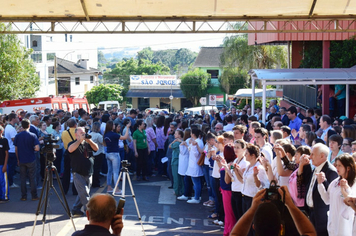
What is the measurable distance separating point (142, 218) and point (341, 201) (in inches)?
200

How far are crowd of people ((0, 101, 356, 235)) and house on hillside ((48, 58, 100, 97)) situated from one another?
48.2 m

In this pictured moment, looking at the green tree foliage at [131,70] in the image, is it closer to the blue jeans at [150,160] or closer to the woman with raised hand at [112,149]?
the blue jeans at [150,160]

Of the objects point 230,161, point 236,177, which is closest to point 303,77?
point 230,161

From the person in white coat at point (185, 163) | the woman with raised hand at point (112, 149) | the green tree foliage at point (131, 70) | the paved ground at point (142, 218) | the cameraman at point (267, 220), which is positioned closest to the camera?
the cameraman at point (267, 220)

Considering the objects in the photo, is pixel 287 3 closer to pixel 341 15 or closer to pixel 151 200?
pixel 341 15

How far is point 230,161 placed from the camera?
8445 mm

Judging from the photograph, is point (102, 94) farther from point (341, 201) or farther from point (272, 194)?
point (272, 194)

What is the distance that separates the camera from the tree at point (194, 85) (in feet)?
201

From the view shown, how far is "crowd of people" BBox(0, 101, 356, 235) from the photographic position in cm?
579

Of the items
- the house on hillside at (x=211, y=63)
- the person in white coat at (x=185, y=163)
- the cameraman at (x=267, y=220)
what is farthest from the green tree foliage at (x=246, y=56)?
the cameraman at (x=267, y=220)

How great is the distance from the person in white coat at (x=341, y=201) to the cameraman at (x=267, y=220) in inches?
93.2

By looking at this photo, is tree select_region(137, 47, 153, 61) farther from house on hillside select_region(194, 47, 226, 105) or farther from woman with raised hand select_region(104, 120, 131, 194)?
woman with raised hand select_region(104, 120, 131, 194)

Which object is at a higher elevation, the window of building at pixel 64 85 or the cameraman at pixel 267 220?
the window of building at pixel 64 85

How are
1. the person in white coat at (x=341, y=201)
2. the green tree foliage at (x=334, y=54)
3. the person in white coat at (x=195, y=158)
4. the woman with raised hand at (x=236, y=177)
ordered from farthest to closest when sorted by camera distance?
the green tree foliage at (x=334, y=54) → the person in white coat at (x=195, y=158) → the woman with raised hand at (x=236, y=177) → the person in white coat at (x=341, y=201)
